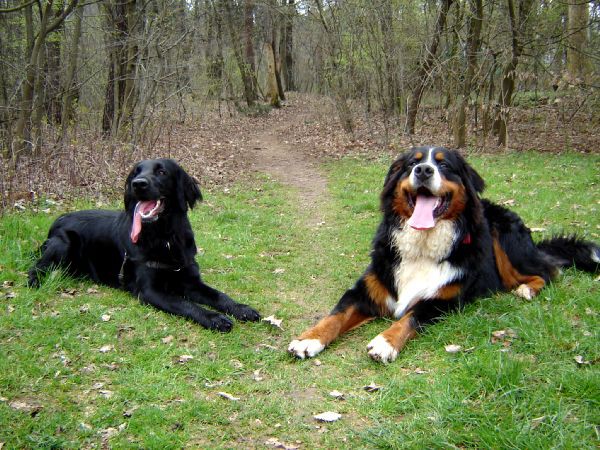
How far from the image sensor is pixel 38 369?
11.6 ft

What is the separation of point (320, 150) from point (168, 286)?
37.3 feet

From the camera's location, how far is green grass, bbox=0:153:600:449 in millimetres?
2879

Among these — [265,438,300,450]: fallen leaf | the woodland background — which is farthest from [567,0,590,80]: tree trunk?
[265,438,300,450]: fallen leaf

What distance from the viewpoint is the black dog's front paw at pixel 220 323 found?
4375 mm

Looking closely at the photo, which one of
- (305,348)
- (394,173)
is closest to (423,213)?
(394,173)

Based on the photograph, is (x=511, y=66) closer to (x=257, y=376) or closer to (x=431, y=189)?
(x=431, y=189)

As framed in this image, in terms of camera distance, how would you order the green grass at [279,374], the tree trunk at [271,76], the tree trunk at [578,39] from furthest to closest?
the tree trunk at [271,76]
the tree trunk at [578,39]
the green grass at [279,374]

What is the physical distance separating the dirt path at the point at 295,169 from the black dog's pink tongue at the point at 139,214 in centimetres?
369

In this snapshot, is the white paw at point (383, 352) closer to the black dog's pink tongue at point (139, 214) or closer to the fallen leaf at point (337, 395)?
the fallen leaf at point (337, 395)

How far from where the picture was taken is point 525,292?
15.0 feet

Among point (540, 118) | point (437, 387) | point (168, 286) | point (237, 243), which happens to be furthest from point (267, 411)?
point (540, 118)

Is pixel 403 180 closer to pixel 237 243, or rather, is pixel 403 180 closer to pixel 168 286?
pixel 168 286

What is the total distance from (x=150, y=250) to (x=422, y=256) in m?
2.51

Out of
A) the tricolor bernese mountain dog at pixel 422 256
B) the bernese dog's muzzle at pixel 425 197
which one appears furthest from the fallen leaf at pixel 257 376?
the bernese dog's muzzle at pixel 425 197
